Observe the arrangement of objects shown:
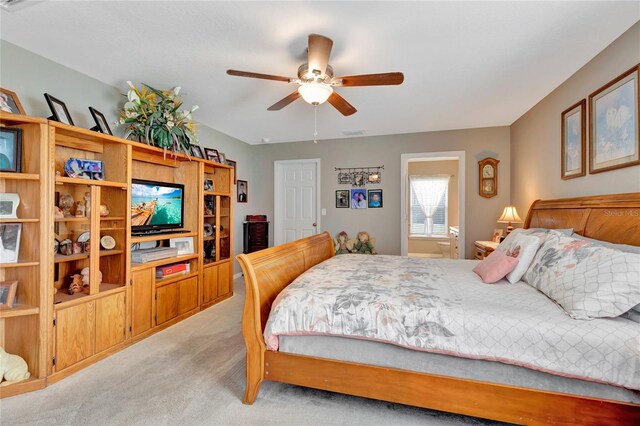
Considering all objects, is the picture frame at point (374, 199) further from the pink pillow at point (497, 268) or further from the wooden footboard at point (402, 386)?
the wooden footboard at point (402, 386)

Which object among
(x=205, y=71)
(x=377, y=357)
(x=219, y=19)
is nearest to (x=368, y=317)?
(x=377, y=357)

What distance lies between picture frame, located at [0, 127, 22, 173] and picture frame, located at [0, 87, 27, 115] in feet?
0.63

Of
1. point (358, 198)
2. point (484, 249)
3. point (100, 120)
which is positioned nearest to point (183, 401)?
point (100, 120)

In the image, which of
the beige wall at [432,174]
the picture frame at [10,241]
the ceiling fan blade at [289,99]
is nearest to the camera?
the picture frame at [10,241]

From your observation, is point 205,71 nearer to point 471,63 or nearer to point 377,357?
point 471,63

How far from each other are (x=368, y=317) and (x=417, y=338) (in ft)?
0.90

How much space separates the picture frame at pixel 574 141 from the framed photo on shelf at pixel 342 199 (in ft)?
9.79

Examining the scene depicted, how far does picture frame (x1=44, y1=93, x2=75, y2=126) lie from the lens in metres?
2.20

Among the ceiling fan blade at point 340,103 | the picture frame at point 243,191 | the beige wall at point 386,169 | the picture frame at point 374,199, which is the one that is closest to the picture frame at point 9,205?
the ceiling fan blade at point 340,103

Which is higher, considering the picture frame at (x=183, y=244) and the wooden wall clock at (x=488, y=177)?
the wooden wall clock at (x=488, y=177)

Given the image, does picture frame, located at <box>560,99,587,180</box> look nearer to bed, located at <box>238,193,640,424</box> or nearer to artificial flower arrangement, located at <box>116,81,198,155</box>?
bed, located at <box>238,193,640,424</box>

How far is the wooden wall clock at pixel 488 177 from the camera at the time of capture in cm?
435

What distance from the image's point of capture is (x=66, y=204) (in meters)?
2.27

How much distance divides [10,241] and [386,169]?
451 centimetres
